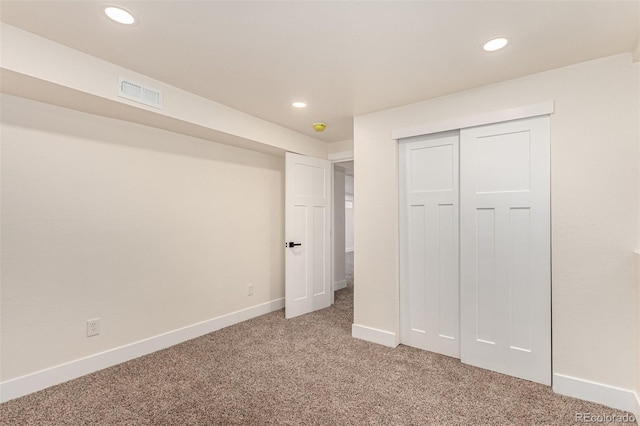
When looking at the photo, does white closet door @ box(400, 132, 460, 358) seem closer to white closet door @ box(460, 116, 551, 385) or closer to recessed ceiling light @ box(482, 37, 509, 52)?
white closet door @ box(460, 116, 551, 385)

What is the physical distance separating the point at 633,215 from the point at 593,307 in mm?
667

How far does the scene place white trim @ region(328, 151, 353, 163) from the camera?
427 cm

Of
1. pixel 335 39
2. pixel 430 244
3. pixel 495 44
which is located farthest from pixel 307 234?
pixel 495 44

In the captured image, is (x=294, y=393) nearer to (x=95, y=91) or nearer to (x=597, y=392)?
(x=597, y=392)

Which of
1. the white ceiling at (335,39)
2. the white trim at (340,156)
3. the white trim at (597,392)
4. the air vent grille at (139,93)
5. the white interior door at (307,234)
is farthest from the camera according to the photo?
the white trim at (340,156)

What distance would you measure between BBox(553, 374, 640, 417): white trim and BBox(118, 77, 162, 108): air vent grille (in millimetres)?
3712

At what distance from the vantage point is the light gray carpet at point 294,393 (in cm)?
191

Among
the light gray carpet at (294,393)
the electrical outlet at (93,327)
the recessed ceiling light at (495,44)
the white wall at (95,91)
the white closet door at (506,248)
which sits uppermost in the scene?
the recessed ceiling light at (495,44)

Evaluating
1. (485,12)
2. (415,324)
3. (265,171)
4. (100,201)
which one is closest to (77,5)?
(100,201)

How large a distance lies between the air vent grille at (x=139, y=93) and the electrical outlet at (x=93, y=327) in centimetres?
181

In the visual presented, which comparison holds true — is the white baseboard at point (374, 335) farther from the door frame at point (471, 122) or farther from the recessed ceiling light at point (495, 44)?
the recessed ceiling light at point (495, 44)

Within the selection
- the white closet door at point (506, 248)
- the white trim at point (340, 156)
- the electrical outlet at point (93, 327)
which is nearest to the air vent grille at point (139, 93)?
the electrical outlet at point (93, 327)

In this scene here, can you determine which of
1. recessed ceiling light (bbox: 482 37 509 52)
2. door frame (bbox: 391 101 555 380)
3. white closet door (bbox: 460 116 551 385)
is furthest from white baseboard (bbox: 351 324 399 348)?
recessed ceiling light (bbox: 482 37 509 52)

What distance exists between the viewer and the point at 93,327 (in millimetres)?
2482
